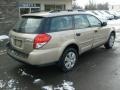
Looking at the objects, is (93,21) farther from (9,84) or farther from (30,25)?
(9,84)

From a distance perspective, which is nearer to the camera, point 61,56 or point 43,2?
point 61,56

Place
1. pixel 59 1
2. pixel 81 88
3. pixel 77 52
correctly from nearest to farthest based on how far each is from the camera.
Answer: pixel 81 88 → pixel 77 52 → pixel 59 1

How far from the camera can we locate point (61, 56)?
5.73m

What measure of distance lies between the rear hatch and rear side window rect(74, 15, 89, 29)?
49.2 inches

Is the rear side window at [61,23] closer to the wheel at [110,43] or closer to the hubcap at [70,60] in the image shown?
the hubcap at [70,60]

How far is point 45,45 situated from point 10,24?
10270 millimetres

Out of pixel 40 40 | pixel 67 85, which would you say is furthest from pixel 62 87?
pixel 40 40

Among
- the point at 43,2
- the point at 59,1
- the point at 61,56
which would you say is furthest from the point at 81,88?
the point at 59,1

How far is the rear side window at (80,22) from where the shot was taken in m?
6.34

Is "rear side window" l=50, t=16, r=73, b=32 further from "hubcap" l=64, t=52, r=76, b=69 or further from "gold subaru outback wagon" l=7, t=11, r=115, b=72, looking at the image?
"hubcap" l=64, t=52, r=76, b=69

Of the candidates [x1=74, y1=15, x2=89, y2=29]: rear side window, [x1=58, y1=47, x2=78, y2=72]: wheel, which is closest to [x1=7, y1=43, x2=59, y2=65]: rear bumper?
[x1=58, y1=47, x2=78, y2=72]: wheel

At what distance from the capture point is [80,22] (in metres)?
6.48

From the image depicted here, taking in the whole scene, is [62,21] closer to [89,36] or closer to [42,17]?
[42,17]

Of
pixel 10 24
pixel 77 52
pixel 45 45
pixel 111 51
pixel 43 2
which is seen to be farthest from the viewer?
pixel 43 2
